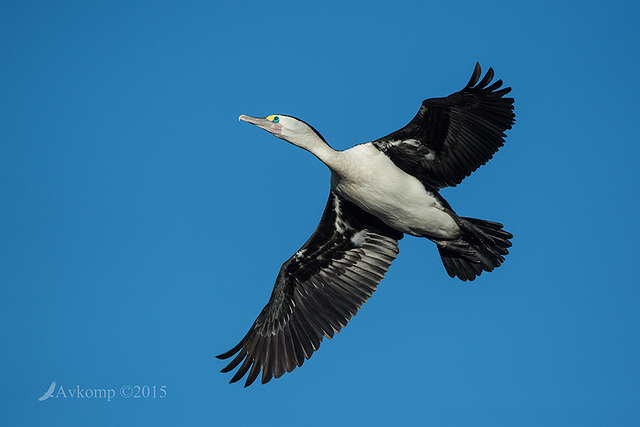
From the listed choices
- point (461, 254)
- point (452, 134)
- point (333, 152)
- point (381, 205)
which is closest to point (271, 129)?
point (333, 152)

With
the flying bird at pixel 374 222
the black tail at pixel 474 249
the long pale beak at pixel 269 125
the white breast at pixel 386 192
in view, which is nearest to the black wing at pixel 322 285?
the flying bird at pixel 374 222

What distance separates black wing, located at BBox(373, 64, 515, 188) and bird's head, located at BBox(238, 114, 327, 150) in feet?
3.19

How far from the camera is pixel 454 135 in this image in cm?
980

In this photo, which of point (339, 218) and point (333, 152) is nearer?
point (333, 152)

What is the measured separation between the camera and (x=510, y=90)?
A: 953 centimetres

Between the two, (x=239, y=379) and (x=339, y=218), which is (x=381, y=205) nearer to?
(x=339, y=218)

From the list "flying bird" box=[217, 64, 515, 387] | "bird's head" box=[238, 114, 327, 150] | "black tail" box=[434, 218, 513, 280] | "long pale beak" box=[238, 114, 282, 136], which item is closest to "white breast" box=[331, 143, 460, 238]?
"flying bird" box=[217, 64, 515, 387]

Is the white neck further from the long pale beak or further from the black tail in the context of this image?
the black tail

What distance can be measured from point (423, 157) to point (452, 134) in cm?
49

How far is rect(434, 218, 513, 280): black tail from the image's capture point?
31.9ft

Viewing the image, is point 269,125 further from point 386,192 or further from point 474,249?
point 474,249

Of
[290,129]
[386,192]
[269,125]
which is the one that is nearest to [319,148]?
[290,129]

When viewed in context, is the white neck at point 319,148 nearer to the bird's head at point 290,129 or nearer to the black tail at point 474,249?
the bird's head at point 290,129

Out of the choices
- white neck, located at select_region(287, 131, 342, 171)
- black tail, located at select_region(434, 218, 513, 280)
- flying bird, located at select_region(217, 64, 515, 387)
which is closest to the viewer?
white neck, located at select_region(287, 131, 342, 171)
